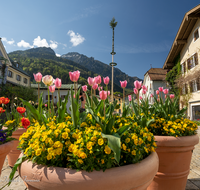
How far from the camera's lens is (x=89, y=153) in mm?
960

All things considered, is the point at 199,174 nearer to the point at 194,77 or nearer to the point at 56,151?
the point at 56,151

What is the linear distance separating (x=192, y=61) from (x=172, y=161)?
41.8 ft

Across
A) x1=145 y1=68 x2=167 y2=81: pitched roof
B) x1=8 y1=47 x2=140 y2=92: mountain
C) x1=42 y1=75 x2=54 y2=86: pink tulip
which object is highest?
x1=8 y1=47 x2=140 y2=92: mountain

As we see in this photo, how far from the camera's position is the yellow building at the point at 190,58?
1088cm

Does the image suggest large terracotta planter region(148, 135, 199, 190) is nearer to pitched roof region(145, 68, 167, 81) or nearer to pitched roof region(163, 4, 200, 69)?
pitched roof region(163, 4, 200, 69)

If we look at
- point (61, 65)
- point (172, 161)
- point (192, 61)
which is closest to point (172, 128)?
point (172, 161)

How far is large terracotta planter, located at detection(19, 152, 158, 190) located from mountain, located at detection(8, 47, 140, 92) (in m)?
41.7

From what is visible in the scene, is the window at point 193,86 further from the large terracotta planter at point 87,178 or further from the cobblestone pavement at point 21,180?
the large terracotta planter at point 87,178

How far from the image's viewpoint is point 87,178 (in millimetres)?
856

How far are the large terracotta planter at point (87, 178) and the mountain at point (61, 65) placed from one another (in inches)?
1642

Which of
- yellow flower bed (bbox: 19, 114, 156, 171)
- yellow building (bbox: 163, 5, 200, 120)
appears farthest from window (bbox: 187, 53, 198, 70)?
yellow flower bed (bbox: 19, 114, 156, 171)

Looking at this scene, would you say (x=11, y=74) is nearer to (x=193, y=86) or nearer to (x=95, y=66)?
(x=193, y=86)

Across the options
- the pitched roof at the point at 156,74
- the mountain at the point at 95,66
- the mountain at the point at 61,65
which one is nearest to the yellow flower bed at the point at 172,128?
the pitched roof at the point at 156,74

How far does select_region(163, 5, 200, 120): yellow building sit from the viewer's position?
35.7ft
